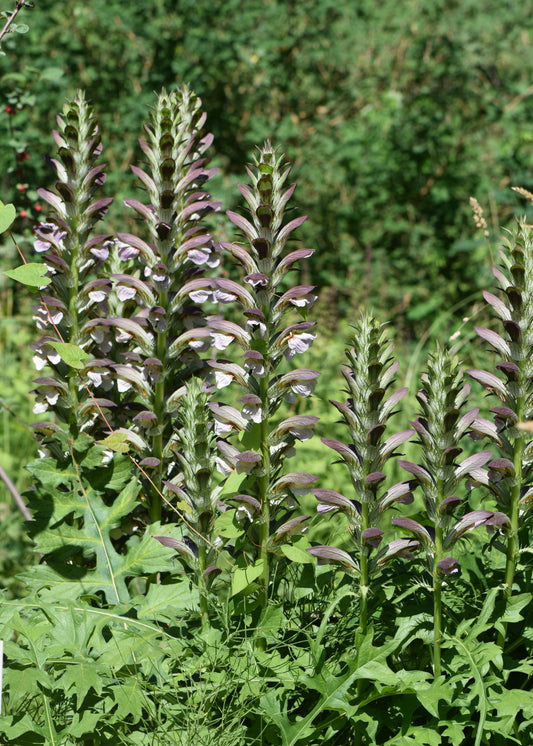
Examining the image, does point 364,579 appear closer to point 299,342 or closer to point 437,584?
point 437,584

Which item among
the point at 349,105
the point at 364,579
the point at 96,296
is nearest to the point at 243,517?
the point at 364,579

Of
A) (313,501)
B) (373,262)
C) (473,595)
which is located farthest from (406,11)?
(473,595)

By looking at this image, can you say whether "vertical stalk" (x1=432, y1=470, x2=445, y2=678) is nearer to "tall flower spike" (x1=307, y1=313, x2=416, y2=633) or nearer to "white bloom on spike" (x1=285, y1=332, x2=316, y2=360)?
"tall flower spike" (x1=307, y1=313, x2=416, y2=633)

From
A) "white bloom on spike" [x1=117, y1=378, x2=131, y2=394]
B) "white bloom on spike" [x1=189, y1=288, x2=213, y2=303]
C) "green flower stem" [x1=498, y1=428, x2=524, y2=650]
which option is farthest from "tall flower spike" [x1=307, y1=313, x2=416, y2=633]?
"white bloom on spike" [x1=117, y1=378, x2=131, y2=394]

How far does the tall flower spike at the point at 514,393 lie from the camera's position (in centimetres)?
185

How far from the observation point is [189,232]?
2.29m

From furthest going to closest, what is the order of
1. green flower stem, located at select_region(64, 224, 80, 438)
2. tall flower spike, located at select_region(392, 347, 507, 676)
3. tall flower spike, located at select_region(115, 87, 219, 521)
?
green flower stem, located at select_region(64, 224, 80, 438)
tall flower spike, located at select_region(115, 87, 219, 521)
tall flower spike, located at select_region(392, 347, 507, 676)

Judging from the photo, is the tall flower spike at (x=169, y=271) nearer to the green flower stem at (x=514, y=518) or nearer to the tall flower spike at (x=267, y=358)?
the tall flower spike at (x=267, y=358)

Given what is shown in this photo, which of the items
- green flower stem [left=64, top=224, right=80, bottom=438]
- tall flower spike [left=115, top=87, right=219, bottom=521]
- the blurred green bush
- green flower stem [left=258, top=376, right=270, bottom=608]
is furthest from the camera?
the blurred green bush

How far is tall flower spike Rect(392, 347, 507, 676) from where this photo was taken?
1.75 m

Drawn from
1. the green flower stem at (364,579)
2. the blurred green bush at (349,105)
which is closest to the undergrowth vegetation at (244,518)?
the green flower stem at (364,579)

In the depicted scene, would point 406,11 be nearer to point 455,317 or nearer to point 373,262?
point 373,262

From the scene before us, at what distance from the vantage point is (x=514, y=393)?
1.86 m

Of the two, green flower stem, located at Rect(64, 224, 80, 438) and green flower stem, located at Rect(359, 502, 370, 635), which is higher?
green flower stem, located at Rect(64, 224, 80, 438)
